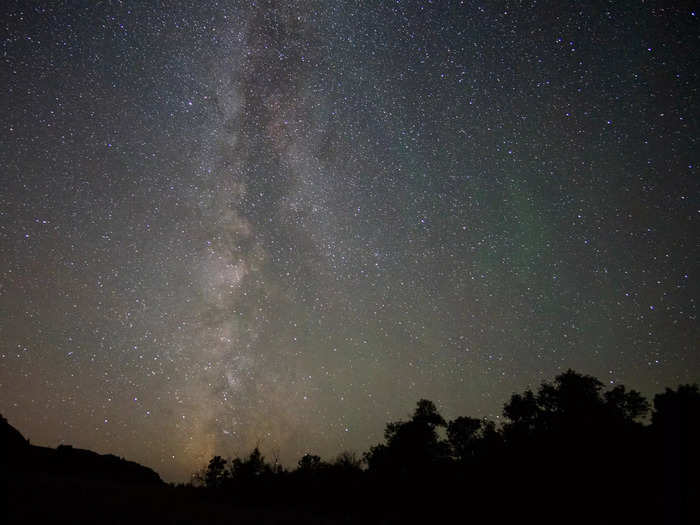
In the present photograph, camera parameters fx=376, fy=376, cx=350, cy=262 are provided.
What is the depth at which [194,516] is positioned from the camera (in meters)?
10.7

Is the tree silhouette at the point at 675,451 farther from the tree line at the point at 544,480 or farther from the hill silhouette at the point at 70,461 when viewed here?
the hill silhouette at the point at 70,461

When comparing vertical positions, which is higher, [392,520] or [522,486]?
[522,486]

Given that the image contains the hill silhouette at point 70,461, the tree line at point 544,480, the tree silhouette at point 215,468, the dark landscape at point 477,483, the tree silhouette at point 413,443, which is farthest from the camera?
the tree silhouette at point 215,468

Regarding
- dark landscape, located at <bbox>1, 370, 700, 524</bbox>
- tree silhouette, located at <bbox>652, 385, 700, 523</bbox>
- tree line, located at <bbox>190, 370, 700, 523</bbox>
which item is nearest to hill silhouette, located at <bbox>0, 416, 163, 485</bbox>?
dark landscape, located at <bbox>1, 370, 700, 524</bbox>

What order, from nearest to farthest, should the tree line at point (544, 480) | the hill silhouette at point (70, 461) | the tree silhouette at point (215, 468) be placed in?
the tree line at point (544, 480) < the hill silhouette at point (70, 461) < the tree silhouette at point (215, 468)

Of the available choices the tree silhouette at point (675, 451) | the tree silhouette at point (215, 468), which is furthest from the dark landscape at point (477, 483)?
the tree silhouette at point (215, 468)

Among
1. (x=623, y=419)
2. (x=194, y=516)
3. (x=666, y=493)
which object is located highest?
(x=623, y=419)

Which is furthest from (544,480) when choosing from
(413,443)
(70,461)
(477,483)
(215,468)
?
(215,468)

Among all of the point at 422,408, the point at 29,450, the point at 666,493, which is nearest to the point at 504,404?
the point at 422,408

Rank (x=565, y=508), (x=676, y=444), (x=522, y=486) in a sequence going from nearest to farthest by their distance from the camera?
(x=676, y=444)
(x=565, y=508)
(x=522, y=486)

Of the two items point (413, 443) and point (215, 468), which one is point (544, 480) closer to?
point (413, 443)

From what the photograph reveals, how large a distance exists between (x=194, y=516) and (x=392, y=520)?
8.25 meters

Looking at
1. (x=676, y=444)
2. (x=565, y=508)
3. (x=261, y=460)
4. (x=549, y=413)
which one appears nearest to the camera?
(x=676, y=444)

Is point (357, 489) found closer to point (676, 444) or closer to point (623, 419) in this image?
point (623, 419)
